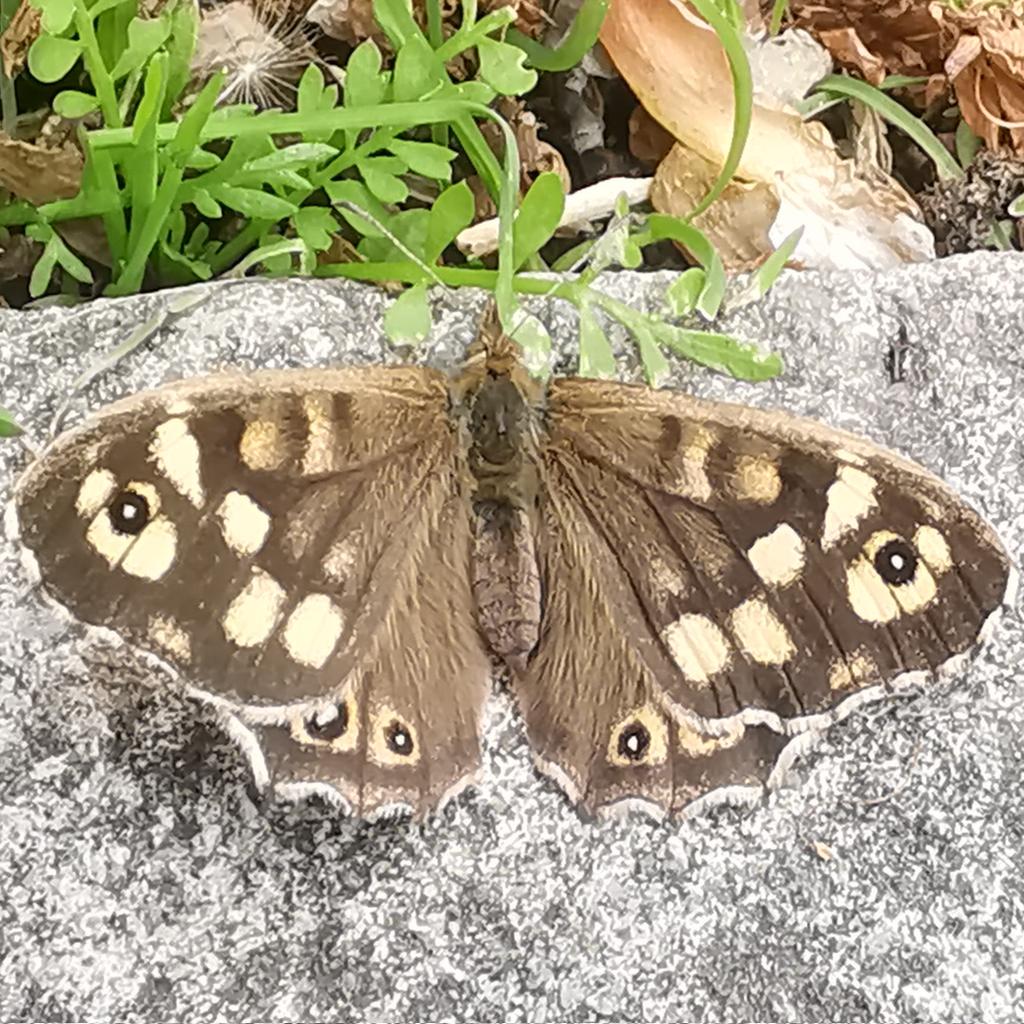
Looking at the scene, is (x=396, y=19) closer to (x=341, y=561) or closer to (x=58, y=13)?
(x=58, y=13)

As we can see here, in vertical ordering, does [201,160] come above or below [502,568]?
above

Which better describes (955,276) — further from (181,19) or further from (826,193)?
(181,19)

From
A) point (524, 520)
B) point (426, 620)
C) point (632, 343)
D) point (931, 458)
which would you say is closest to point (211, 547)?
point (426, 620)

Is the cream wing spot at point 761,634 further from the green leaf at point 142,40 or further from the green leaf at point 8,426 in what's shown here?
the green leaf at point 142,40

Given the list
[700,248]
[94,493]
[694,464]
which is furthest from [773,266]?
[94,493]

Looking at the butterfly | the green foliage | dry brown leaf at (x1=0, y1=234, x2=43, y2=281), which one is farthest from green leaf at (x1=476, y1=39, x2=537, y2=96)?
dry brown leaf at (x1=0, y1=234, x2=43, y2=281)

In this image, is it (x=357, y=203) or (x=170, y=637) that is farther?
(x=357, y=203)

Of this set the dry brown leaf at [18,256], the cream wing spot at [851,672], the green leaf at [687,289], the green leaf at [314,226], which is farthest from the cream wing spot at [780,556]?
the dry brown leaf at [18,256]
